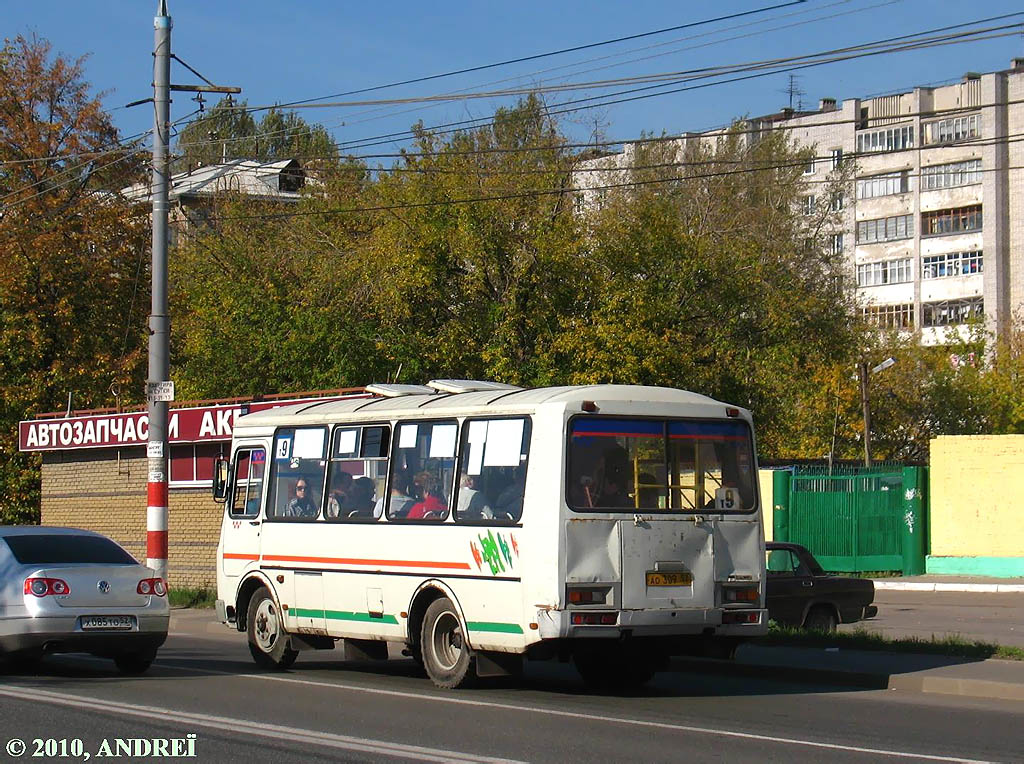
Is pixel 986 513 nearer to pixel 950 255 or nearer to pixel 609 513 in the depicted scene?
pixel 609 513

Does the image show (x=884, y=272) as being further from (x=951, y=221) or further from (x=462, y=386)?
(x=462, y=386)

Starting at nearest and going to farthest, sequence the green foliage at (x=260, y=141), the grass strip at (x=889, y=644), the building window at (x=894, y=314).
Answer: the grass strip at (x=889, y=644), the green foliage at (x=260, y=141), the building window at (x=894, y=314)

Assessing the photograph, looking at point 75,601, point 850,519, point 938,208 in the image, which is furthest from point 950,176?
point 75,601

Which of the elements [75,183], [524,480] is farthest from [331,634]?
[75,183]

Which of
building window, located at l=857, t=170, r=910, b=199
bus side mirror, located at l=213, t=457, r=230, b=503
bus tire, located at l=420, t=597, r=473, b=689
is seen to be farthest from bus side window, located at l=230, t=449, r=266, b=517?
building window, located at l=857, t=170, r=910, b=199

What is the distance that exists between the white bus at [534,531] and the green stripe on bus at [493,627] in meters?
0.02

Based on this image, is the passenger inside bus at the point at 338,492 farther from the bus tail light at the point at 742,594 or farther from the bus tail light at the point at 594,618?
the bus tail light at the point at 742,594

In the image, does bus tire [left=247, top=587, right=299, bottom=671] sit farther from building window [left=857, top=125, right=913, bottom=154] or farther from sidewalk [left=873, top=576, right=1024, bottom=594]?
building window [left=857, top=125, right=913, bottom=154]

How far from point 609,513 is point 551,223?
2512cm

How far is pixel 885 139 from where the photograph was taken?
3278 inches

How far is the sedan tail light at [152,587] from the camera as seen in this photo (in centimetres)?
1471

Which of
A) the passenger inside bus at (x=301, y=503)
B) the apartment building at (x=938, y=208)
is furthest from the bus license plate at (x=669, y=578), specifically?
the apartment building at (x=938, y=208)

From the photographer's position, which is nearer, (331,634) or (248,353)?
(331,634)

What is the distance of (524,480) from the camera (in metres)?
12.8
